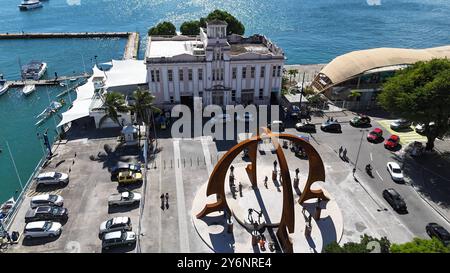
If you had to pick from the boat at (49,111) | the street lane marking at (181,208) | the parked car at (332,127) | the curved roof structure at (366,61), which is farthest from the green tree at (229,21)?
the street lane marking at (181,208)

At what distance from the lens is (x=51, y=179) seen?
4469cm

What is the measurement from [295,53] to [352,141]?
67429 mm

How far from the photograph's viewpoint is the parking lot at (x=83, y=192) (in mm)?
36312

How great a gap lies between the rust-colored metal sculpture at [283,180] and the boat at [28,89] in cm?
5870

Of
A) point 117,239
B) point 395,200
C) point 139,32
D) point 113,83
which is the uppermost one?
point 113,83

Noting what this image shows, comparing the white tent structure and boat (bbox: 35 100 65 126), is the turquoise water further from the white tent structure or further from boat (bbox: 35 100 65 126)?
the white tent structure

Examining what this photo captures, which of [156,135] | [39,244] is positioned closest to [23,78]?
[156,135]

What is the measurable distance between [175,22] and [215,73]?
97404mm

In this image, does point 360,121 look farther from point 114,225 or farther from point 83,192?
point 83,192

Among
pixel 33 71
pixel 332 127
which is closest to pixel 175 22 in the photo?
pixel 33 71

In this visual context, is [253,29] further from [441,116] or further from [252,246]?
[252,246]

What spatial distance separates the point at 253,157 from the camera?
4331 cm

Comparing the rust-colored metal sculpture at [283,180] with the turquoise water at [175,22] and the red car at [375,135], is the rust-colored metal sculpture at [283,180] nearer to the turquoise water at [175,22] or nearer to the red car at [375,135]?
the red car at [375,135]

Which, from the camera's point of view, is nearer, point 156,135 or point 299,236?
point 299,236
